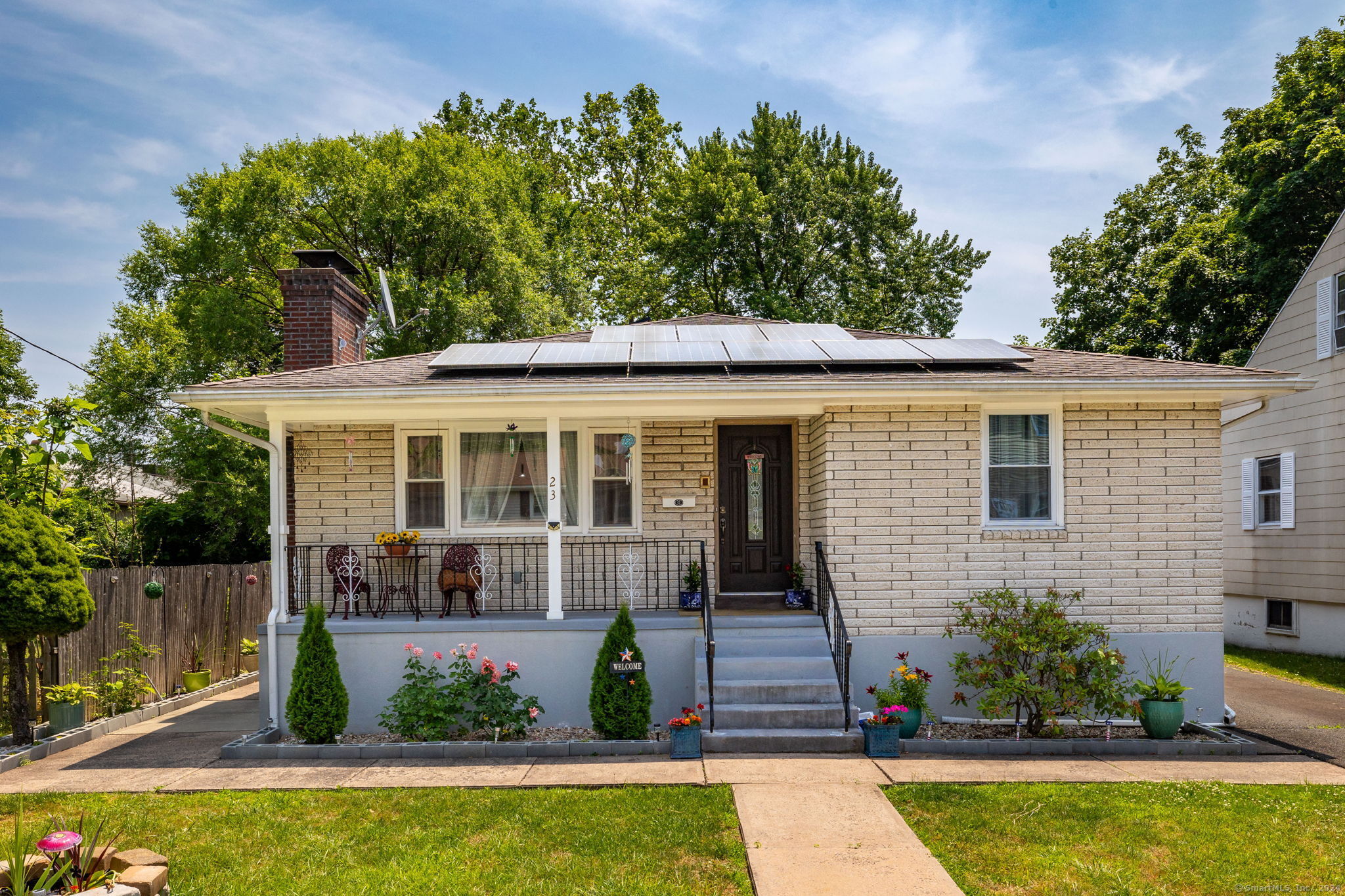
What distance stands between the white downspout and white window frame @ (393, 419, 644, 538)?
53.6 inches

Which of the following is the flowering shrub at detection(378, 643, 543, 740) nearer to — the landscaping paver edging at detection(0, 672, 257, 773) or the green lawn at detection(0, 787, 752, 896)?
the green lawn at detection(0, 787, 752, 896)

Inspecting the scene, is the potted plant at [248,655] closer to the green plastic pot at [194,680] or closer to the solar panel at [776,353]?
the green plastic pot at [194,680]

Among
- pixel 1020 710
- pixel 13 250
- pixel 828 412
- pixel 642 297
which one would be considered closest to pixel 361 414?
pixel 828 412

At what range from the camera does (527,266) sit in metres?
23.0

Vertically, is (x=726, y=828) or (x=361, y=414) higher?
(x=361, y=414)

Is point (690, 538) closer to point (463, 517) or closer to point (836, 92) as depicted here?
point (463, 517)

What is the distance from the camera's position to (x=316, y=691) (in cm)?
782

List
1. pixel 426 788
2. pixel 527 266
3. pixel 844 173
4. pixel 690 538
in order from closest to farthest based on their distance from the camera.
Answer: pixel 426 788 < pixel 690 538 < pixel 527 266 < pixel 844 173

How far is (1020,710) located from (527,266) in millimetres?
17802

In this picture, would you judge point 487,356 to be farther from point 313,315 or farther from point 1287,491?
point 1287,491

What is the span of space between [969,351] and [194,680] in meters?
10.2

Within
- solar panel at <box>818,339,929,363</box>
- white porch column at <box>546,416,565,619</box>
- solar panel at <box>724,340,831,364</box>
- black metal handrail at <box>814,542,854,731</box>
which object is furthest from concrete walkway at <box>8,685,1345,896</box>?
solar panel at <box>818,339,929,363</box>

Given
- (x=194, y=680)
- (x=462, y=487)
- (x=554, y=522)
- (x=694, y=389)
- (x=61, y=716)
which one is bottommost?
(x=194, y=680)

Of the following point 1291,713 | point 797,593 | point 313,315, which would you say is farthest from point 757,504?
point 1291,713
